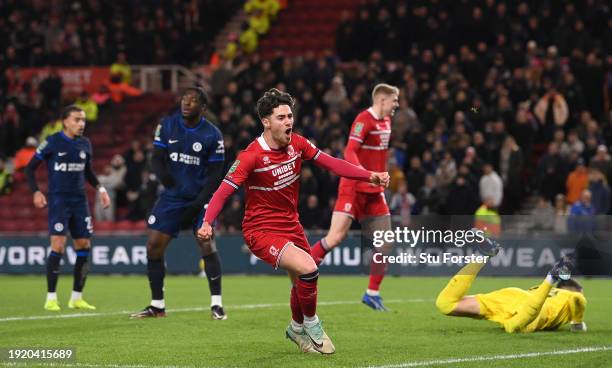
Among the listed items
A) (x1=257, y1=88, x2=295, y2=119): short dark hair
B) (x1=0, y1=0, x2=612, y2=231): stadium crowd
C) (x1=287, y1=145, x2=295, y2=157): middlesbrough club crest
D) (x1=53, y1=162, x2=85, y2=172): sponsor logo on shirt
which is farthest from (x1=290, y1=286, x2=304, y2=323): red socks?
(x1=0, y1=0, x2=612, y2=231): stadium crowd

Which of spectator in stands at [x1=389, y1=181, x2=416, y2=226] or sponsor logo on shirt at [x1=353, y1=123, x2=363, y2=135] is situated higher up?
sponsor logo on shirt at [x1=353, y1=123, x2=363, y2=135]

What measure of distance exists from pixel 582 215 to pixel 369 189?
7900 millimetres

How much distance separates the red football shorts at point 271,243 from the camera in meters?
9.84

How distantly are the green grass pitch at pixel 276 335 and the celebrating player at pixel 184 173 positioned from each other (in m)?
0.54

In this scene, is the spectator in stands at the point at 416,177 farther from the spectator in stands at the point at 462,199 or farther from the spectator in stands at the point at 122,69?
the spectator in stands at the point at 122,69

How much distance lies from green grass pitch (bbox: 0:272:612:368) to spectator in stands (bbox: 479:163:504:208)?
5.38 m

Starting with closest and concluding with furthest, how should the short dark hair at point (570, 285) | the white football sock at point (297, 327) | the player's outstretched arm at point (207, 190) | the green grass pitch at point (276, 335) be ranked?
1. the green grass pitch at point (276, 335)
2. the white football sock at point (297, 327)
3. the short dark hair at point (570, 285)
4. the player's outstretched arm at point (207, 190)

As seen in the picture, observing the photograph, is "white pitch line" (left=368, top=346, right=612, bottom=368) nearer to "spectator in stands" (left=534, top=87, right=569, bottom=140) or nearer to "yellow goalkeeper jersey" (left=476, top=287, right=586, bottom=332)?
"yellow goalkeeper jersey" (left=476, top=287, right=586, bottom=332)

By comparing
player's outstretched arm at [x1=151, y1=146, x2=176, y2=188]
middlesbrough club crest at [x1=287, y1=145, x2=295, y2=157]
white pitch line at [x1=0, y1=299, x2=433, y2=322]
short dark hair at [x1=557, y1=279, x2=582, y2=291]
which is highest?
middlesbrough club crest at [x1=287, y1=145, x2=295, y2=157]

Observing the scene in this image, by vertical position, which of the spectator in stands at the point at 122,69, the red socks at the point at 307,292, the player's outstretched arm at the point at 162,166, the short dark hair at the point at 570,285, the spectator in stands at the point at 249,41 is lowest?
the short dark hair at the point at 570,285

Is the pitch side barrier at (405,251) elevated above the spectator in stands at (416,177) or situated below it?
below

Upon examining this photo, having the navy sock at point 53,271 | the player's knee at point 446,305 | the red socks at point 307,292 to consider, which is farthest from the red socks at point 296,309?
the navy sock at point 53,271

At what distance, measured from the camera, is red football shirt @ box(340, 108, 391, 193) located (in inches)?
561

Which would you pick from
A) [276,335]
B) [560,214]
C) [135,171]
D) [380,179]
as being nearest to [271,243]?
[380,179]
